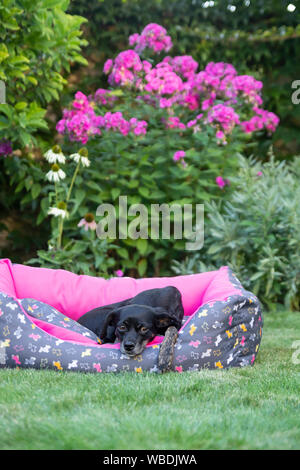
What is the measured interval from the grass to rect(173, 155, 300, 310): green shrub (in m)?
2.34

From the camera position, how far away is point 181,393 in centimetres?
241

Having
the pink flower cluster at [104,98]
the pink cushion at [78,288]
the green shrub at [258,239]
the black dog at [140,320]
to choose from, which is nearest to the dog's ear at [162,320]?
the black dog at [140,320]

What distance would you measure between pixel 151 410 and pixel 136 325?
3.18ft

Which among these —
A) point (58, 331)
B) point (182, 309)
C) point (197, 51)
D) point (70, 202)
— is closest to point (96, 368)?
point (58, 331)

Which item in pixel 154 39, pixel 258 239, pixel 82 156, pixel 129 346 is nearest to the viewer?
pixel 129 346

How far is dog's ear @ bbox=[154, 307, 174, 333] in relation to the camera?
3.14 m

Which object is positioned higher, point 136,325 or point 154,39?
point 154,39

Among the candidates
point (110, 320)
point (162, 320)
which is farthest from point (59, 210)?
point (162, 320)

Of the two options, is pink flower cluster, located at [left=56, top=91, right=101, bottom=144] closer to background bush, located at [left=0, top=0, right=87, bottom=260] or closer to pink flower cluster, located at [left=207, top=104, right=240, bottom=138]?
background bush, located at [left=0, top=0, right=87, bottom=260]

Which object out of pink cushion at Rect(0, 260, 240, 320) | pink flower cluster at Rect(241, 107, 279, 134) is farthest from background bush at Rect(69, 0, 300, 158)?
pink cushion at Rect(0, 260, 240, 320)

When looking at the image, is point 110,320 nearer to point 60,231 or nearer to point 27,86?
point 60,231

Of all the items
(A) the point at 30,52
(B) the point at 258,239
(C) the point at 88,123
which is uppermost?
(A) the point at 30,52

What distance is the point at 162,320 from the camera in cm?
317

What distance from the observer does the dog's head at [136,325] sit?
9.56ft
